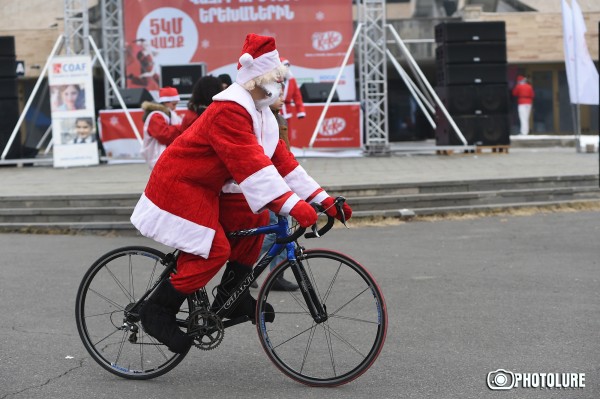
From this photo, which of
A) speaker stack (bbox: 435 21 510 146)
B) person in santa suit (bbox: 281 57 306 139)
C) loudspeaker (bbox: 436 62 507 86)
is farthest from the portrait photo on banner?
loudspeaker (bbox: 436 62 507 86)

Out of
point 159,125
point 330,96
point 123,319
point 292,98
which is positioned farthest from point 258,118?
point 330,96

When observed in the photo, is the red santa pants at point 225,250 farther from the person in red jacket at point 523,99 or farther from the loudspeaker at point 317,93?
the person in red jacket at point 523,99

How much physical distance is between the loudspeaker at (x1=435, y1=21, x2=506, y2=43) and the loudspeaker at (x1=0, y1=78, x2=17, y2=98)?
9.02 m

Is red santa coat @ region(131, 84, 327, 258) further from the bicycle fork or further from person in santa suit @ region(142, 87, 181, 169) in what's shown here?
person in santa suit @ region(142, 87, 181, 169)

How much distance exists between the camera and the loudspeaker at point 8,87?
74.3ft

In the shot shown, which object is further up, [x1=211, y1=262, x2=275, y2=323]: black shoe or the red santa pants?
the red santa pants

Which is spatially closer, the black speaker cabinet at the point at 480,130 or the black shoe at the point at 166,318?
the black shoe at the point at 166,318

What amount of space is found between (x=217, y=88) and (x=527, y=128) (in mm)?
23132

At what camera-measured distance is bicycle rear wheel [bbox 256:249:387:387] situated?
217 inches

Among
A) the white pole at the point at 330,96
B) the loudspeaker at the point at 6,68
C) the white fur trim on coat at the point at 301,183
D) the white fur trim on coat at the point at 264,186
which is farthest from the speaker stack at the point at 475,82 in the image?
the white fur trim on coat at the point at 264,186

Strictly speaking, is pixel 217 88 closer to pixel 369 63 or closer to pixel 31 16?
pixel 369 63

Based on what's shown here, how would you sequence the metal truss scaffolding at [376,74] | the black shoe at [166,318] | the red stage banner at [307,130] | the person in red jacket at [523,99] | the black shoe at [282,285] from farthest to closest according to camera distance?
1. the person in red jacket at [523,99]
2. the red stage banner at [307,130]
3. the metal truss scaffolding at [376,74]
4. the black shoe at [166,318]
5. the black shoe at [282,285]

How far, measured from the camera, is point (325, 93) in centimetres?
2248

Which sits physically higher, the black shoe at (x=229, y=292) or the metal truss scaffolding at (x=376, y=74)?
the metal truss scaffolding at (x=376, y=74)
